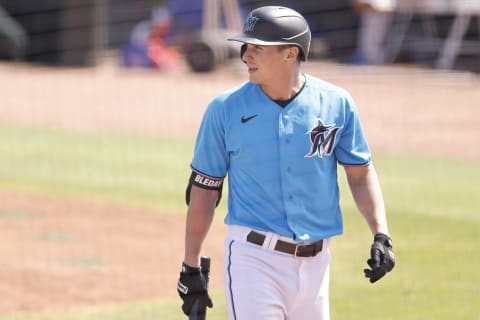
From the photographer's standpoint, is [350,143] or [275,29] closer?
[275,29]

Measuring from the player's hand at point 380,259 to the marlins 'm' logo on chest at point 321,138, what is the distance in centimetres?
47

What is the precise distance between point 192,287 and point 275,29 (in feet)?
3.96

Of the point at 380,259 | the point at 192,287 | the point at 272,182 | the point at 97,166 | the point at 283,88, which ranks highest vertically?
the point at 283,88

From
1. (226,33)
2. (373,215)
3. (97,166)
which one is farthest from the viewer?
(226,33)

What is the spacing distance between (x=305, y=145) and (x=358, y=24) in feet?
73.3

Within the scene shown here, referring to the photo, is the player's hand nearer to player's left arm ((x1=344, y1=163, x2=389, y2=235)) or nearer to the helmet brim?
player's left arm ((x1=344, y1=163, x2=389, y2=235))

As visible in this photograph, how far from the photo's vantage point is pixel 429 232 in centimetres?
1109

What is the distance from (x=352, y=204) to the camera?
41.7 feet

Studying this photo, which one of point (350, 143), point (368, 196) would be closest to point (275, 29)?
point (350, 143)

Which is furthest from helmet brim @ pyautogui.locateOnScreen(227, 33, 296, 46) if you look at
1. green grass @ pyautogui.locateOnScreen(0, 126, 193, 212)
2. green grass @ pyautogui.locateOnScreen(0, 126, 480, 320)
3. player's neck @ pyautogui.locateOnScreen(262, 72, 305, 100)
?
green grass @ pyautogui.locateOnScreen(0, 126, 193, 212)

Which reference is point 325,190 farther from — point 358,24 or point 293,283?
point 358,24

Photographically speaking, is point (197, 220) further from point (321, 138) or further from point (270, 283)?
point (321, 138)

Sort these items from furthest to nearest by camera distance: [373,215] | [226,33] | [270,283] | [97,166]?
[226,33] → [97,166] → [373,215] → [270,283]

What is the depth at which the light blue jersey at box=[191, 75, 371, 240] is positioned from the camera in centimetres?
482
